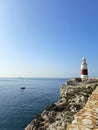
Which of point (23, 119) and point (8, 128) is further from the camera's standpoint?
point (23, 119)

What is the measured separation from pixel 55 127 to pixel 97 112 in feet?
26.0

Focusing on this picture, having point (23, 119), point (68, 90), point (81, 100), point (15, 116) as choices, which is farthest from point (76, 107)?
point (15, 116)

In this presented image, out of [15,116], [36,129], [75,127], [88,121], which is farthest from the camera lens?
[15,116]

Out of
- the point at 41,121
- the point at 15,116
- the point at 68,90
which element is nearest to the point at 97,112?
the point at 41,121

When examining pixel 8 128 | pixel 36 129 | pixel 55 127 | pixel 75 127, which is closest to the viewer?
pixel 75 127

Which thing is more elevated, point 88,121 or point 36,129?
point 88,121

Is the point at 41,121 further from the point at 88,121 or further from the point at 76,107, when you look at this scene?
the point at 88,121

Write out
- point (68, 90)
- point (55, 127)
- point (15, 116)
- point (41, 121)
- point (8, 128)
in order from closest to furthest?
1. point (55, 127)
2. point (41, 121)
3. point (68, 90)
4. point (8, 128)
5. point (15, 116)

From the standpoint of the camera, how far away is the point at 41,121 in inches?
651

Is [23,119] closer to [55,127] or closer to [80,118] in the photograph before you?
[55,127]

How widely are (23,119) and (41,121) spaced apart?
27535 mm

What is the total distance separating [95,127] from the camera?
15.9ft

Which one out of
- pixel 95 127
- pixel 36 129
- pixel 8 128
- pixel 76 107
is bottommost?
pixel 8 128

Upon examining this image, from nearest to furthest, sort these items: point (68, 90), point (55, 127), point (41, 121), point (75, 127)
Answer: point (75, 127) < point (55, 127) < point (41, 121) < point (68, 90)
